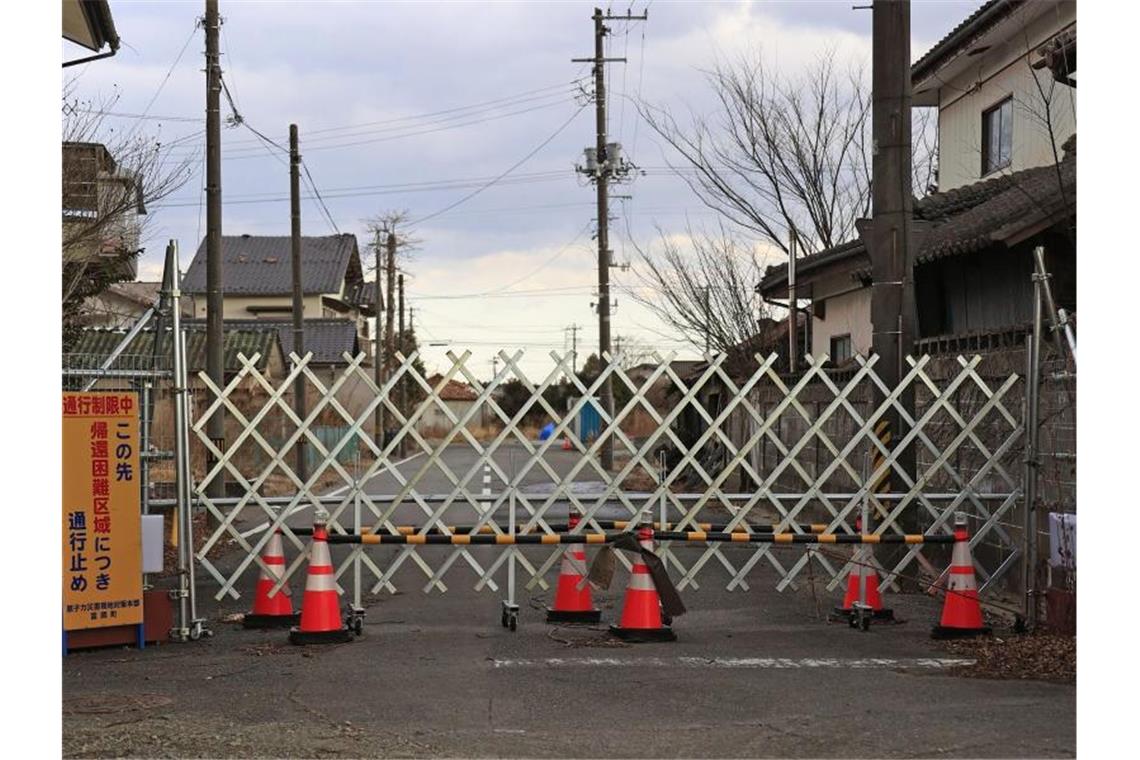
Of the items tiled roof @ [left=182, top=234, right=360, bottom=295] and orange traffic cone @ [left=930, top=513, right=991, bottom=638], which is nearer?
orange traffic cone @ [left=930, top=513, right=991, bottom=638]

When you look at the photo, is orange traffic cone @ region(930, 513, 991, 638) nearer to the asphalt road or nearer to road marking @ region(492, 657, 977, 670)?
the asphalt road

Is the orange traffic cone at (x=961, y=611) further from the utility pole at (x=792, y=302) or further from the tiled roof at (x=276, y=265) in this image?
the tiled roof at (x=276, y=265)

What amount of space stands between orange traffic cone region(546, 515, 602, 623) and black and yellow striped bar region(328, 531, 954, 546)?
17 centimetres

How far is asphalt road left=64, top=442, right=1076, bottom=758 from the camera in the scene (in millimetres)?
5641

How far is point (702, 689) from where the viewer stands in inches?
269

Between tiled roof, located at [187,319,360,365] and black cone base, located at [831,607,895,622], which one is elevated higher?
tiled roof, located at [187,319,360,365]

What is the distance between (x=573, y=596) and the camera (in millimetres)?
8992

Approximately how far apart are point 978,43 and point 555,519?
7.65m

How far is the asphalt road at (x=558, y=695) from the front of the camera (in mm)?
5641

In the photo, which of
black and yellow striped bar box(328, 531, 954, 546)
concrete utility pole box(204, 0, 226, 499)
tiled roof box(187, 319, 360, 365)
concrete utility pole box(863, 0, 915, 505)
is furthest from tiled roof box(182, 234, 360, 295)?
black and yellow striped bar box(328, 531, 954, 546)

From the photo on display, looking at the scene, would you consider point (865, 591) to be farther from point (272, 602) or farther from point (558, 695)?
point (272, 602)

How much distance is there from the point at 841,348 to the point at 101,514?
13.7m

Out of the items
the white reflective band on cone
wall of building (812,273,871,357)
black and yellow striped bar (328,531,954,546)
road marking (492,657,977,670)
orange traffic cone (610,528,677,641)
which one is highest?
wall of building (812,273,871,357)

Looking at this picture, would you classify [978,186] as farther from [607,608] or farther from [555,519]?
[607,608]
